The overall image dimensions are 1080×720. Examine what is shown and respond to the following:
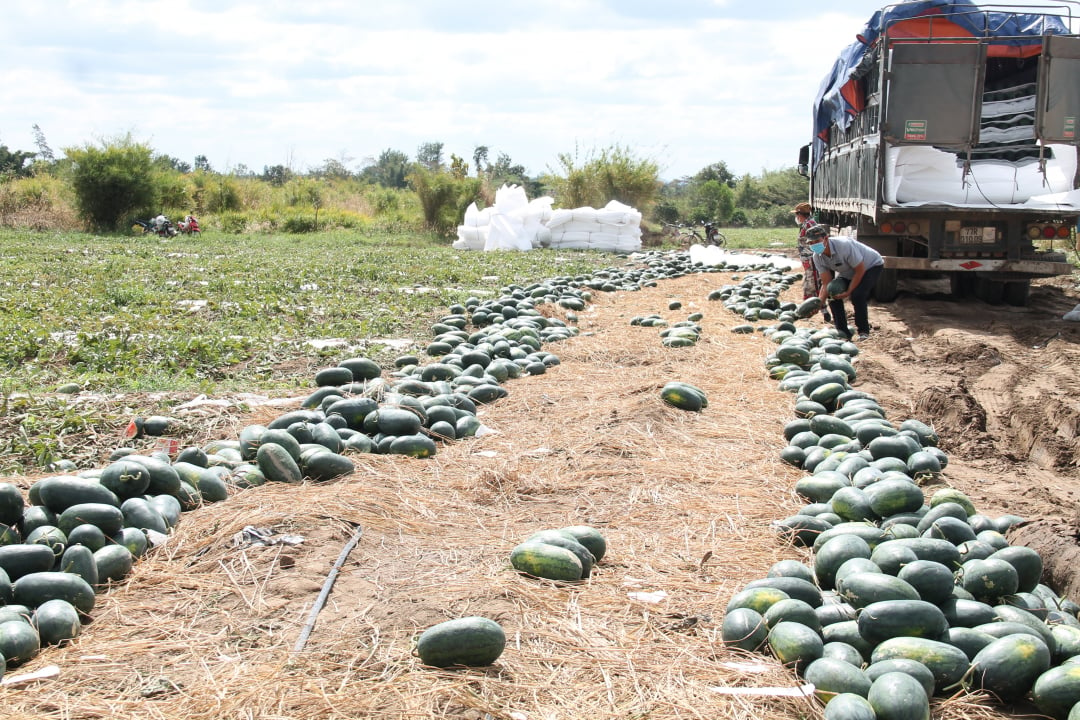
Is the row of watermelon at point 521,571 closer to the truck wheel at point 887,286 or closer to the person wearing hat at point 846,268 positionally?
the person wearing hat at point 846,268

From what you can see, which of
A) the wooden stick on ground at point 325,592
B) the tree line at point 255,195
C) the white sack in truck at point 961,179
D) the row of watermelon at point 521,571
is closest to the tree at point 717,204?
the tree line at point 255,195

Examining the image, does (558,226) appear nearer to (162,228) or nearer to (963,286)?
(162,228)

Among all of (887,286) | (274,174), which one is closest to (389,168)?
(274,174)

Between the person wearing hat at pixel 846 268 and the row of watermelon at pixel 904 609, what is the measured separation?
5.77 m

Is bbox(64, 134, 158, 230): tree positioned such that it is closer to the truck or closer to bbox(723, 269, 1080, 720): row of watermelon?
the truck

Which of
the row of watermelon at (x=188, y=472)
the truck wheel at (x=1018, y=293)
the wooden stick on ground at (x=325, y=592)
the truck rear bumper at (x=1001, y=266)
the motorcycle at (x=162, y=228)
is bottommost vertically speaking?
the wooden stick on ground at (x=325, y=592)

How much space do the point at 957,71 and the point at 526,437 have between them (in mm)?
8007

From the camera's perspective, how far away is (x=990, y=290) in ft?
39.3

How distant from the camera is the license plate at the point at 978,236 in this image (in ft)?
35.8

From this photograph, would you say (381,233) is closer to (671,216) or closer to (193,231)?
(193,231)

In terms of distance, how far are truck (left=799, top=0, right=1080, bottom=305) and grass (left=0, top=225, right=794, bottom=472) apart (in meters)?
6.02

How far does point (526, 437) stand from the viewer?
6.03 meters

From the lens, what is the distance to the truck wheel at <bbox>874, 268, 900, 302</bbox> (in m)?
12.2

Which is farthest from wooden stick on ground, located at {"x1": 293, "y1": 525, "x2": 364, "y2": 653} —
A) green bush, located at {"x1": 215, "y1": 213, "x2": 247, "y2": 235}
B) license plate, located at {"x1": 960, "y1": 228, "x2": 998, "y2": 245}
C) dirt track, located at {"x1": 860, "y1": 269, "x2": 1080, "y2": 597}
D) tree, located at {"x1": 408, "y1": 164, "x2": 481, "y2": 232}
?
green bush, located at {"x1": 215, "y1": 213, "x2": 247, "y2": 235}
